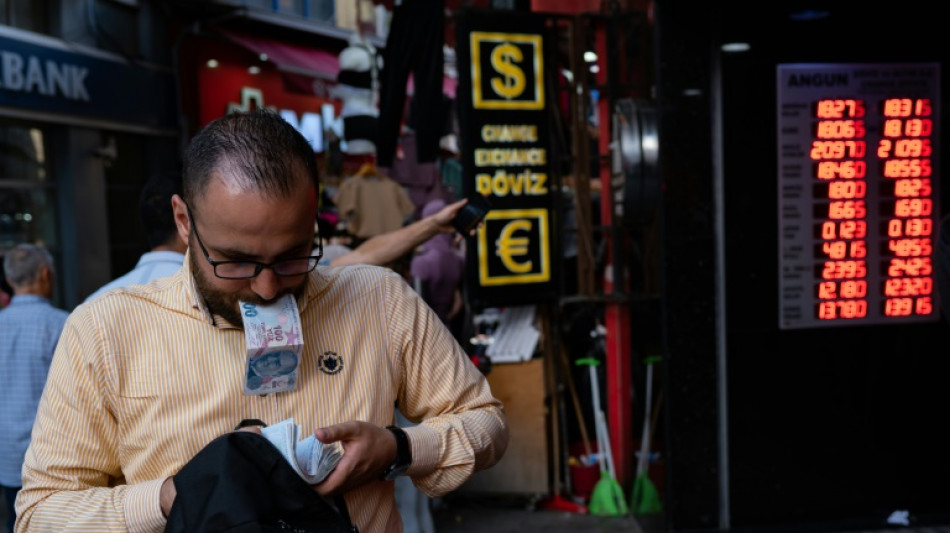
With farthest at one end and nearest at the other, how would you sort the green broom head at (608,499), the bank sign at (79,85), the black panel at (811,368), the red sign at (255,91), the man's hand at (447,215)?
the red sign at (255,91)
the bank sign at (79,85)
the green broom head at (608,499)
the black panel at (811,368)
the man's hand at (447,215)

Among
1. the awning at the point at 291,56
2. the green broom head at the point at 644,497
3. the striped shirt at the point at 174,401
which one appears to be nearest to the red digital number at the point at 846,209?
the green broom head at the point at 644,497

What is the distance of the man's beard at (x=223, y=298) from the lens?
5.92 ft

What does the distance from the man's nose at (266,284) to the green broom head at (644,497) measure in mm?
4760

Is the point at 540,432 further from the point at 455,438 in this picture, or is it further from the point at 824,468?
the point at 455,438

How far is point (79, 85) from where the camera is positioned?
38.0 feet

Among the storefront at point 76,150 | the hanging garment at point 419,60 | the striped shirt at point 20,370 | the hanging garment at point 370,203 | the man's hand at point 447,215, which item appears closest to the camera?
the man's hand at point 447,215

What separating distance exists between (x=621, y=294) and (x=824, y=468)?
5.64 feet

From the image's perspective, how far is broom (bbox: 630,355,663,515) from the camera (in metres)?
6.21

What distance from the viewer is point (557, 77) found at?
6676 mm

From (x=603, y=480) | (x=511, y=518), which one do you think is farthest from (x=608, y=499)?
(x=511, y=518)

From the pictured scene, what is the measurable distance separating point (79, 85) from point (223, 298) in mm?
10968

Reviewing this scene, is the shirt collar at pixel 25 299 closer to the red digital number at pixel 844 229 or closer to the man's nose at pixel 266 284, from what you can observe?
the man's nose at pixel 266 284

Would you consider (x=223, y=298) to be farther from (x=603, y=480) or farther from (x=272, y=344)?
(x=603, y=480)

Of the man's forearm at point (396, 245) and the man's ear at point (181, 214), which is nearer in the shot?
the man's ear at point (181, 214)
